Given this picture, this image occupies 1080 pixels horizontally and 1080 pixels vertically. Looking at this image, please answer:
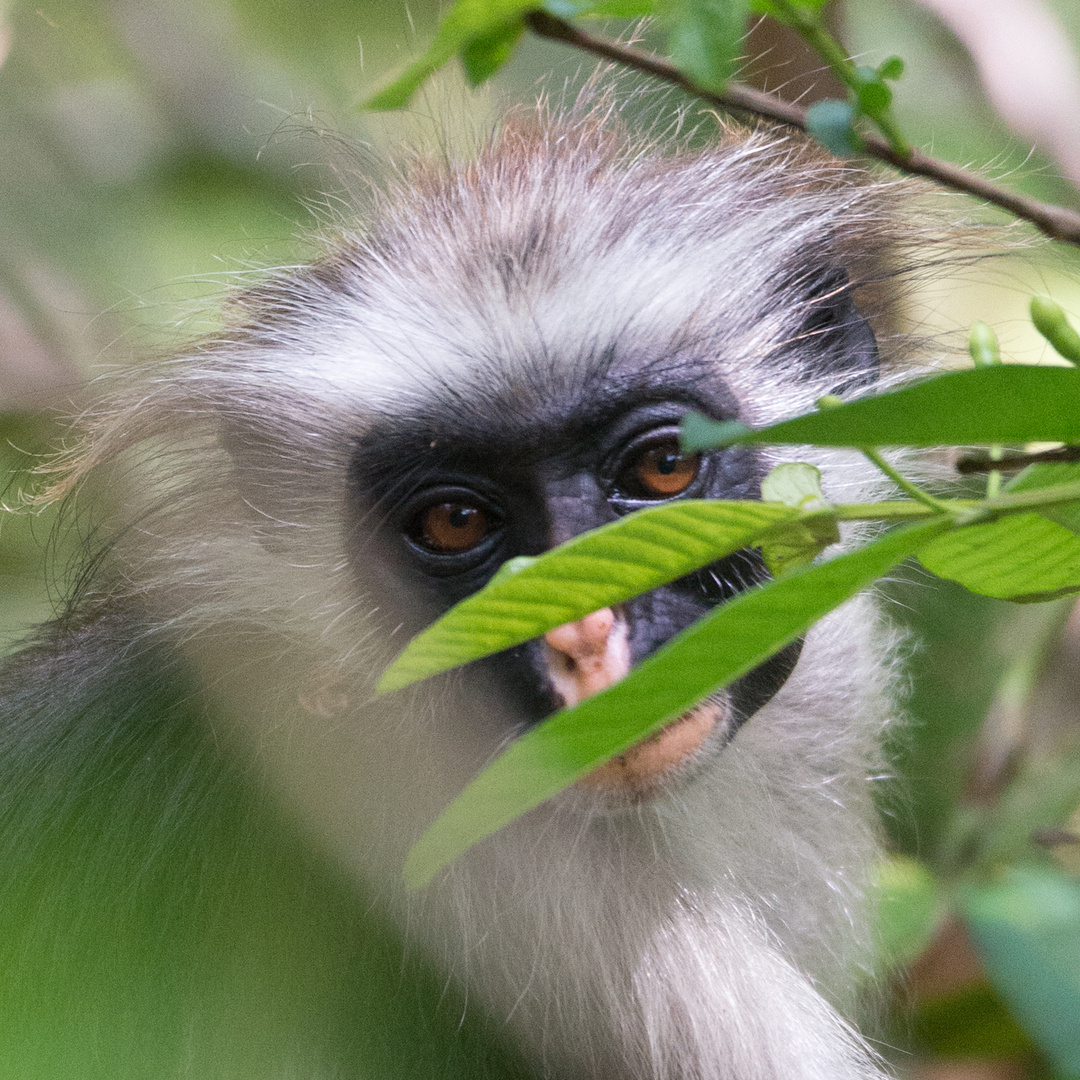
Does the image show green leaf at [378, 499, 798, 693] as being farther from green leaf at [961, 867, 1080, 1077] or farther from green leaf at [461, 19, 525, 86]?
green leaf at [961, 867, 1080, 1077]

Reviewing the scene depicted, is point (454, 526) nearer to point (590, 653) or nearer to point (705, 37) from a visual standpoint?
point (590, 653)

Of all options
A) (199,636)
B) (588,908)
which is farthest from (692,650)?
(199,636)

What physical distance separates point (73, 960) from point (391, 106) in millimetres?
1332

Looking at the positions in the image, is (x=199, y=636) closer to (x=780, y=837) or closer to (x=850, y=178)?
(x=780, y=837)

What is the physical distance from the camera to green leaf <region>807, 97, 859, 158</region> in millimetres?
744

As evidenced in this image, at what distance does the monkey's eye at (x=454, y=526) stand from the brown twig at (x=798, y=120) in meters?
0.94

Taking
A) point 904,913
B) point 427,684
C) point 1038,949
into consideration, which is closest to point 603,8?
point 427,684

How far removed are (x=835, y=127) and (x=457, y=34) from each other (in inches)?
8.9

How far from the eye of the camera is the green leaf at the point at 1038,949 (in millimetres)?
1566

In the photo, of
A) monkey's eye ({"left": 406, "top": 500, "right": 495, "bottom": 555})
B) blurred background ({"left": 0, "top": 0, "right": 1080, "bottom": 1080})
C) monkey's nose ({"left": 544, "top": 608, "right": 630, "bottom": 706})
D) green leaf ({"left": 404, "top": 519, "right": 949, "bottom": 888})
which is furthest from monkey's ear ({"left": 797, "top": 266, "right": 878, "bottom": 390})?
green leaf ({"left": 404, "top": 519, "right": 949, "bottom": 888})

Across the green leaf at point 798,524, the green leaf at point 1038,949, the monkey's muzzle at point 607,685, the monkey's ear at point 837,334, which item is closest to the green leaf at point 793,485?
the green leaf at point 798,524

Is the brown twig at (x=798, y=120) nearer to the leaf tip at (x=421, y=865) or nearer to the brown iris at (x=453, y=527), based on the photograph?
the leaf tip at (x=421, y=865)

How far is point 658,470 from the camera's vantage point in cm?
163

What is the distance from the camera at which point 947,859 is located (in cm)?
273
